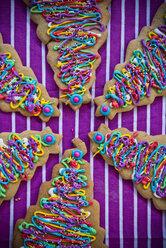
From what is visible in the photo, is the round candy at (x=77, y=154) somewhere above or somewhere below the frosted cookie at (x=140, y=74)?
below

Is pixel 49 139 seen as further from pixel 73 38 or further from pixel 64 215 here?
pixel 73 38

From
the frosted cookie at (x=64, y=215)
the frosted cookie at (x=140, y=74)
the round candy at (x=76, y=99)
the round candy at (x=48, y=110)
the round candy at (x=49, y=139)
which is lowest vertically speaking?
the frosted cookie at (x=64, y=215)

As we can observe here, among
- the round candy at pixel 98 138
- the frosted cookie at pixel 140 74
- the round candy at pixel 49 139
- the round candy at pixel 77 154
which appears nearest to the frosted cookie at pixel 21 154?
the round candy at pixel 49 139

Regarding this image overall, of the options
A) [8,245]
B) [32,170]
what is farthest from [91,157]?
[8,245]

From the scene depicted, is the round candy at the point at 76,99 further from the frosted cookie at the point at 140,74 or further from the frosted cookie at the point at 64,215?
the frosted cookie at the point at 64,215

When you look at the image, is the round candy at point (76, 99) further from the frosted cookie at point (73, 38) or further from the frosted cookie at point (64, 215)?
the frosted cookie at point (64, 215)

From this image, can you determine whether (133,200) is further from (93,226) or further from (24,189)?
(24,189)

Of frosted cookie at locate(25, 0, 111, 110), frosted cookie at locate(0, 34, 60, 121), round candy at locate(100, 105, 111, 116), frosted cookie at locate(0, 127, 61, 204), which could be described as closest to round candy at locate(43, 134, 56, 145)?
frosted cookie at locate(0, 127, 61, 204)
